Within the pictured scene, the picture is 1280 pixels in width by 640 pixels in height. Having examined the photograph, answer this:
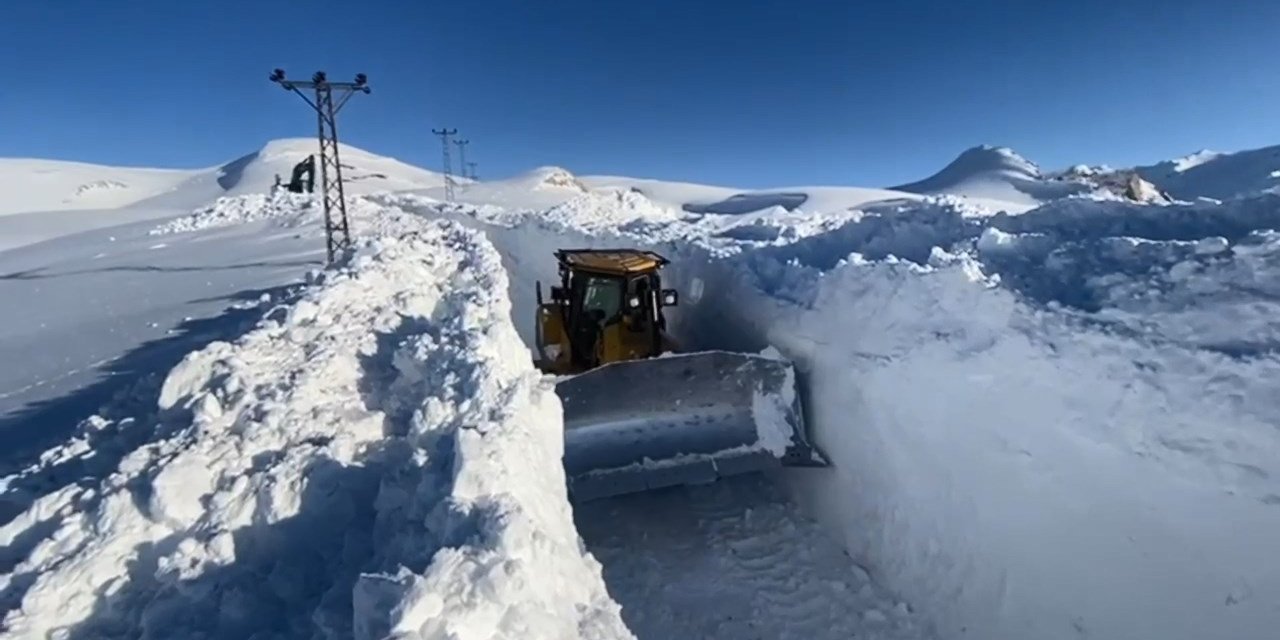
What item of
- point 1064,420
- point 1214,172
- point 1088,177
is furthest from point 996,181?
point 1064,420

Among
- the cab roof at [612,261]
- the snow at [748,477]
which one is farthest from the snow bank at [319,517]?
the cab roof at [612,261]

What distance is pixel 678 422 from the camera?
6.76m

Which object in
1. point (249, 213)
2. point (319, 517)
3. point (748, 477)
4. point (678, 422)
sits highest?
point (249, 213)

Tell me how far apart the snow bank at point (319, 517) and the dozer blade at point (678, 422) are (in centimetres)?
100

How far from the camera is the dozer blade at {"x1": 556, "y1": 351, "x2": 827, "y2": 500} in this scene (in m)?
6.45

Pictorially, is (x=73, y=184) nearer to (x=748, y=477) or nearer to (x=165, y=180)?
(x=165, y=180)

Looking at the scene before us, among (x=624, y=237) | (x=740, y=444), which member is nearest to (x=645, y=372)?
(x=740, y=444)

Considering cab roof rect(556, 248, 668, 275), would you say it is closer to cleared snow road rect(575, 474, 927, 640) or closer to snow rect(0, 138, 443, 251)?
cleared snow road rect(575, 474, 927, 640)

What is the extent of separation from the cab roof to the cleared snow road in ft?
8.55

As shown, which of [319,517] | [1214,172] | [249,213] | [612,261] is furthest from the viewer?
[1214,172]

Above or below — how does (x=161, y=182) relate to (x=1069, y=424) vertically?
above

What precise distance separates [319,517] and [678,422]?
357 centimetres

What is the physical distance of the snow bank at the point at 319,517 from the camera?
117 inches

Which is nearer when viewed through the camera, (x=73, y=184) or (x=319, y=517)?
(x=319, y=517)
